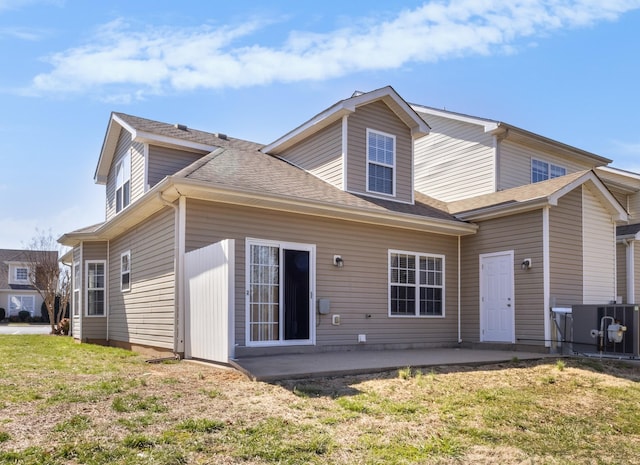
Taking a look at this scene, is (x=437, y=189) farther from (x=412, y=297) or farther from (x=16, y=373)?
(x=16, y=373)

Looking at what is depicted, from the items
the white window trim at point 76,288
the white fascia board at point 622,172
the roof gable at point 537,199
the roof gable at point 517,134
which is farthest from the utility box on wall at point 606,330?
the white window trim at point 76,288

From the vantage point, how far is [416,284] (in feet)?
41.2

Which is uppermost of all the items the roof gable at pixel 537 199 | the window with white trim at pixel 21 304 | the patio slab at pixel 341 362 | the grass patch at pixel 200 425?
the roof gable at pixel 537 199

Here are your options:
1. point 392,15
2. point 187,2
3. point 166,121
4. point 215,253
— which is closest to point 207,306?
point 215,253

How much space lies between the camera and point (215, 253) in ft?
26.5

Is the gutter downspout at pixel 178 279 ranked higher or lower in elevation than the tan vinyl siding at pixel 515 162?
lower

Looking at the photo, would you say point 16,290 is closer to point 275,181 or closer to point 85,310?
point 85,310

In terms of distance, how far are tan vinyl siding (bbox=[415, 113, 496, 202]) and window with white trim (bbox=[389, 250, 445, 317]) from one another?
12.1 feet

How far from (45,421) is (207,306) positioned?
364 cm

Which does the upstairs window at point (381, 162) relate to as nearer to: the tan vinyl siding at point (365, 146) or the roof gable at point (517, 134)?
the tan vinyl siding at point (365, 146)

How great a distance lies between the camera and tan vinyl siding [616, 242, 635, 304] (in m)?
14.7

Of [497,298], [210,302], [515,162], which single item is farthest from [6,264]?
[497,298]

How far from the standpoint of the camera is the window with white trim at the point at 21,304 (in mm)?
39562

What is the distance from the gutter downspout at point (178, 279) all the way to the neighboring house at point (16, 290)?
3463 cm
